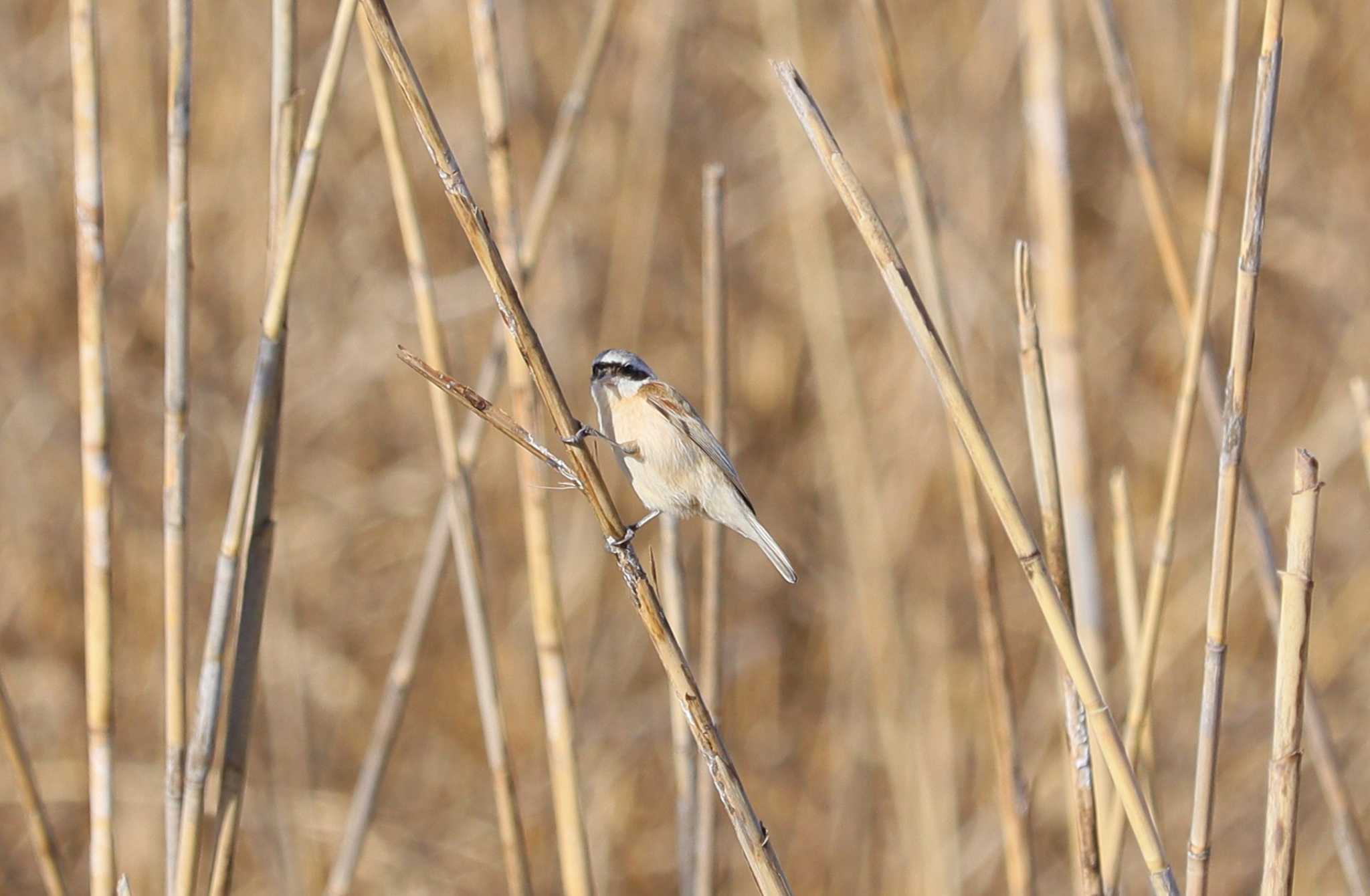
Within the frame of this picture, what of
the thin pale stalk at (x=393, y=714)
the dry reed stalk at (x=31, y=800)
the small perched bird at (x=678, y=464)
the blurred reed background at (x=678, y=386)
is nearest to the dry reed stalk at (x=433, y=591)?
the thin pale stalk at (x=393, y=714)

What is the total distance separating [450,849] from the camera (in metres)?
3.04

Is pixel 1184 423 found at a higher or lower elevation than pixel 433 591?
lower

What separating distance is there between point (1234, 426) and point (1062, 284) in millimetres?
306

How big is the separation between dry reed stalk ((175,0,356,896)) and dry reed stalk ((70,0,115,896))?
0.10m

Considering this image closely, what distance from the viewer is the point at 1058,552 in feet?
3.89

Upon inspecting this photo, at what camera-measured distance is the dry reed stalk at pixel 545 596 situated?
1372 mm

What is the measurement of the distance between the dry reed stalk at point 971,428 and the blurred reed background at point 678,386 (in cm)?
171

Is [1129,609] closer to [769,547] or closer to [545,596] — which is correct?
[769,547]

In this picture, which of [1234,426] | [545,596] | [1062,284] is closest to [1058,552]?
[1234,426]

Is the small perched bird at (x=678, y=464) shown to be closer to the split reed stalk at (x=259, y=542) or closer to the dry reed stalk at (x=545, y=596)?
the dry reed stalk at (x=545, y=596)

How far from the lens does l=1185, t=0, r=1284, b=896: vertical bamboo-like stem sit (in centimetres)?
103

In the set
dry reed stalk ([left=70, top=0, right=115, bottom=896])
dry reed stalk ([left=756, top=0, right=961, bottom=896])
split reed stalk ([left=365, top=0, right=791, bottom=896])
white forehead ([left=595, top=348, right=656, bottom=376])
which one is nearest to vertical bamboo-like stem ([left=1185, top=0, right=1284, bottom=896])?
split reed stalk ([left=365, top=0, right=791, bottom=896])

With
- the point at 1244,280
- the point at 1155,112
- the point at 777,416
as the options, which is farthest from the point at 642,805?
the point at 1244,280

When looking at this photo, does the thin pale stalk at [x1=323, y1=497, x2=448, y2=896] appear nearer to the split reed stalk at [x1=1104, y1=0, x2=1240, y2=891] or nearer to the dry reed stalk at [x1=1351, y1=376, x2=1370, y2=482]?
the split reed stalk at [x1=1104, y1=0, x2=1240, y2=891]
